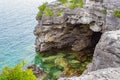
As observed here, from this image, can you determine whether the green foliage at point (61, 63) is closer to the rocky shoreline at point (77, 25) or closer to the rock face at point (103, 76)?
the rocky shoreline at point (77, 25)

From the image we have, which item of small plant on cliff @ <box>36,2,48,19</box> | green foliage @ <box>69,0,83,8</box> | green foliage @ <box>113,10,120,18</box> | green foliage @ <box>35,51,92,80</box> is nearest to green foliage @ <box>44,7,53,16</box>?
small plant on cliff @ <box>36,2,48,19</box>

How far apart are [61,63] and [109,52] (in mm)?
23233

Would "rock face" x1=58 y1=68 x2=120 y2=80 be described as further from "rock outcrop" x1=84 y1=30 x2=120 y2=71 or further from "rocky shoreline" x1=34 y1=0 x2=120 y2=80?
"rocky shoreline" x1=34 y1=0 x2=120 y2=80

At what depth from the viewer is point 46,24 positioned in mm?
50469

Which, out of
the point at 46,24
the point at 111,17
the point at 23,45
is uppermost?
the point at 111,17

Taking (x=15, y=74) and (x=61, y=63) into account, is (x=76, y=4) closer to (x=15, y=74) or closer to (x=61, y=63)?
(x=61, y=63)

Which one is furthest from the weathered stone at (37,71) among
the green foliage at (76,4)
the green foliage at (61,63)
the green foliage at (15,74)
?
the green foliage at (15,74)

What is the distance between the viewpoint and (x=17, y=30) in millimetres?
70812

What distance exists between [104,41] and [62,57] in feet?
80.5

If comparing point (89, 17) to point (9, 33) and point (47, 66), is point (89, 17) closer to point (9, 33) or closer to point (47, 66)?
point (47, 66)

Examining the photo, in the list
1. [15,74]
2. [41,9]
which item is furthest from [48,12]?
[15,74]

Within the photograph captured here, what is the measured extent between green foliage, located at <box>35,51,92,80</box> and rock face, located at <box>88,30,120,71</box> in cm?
1760

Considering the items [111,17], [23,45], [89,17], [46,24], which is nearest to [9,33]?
[23,45]

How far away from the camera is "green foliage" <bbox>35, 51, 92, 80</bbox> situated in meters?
41.8
